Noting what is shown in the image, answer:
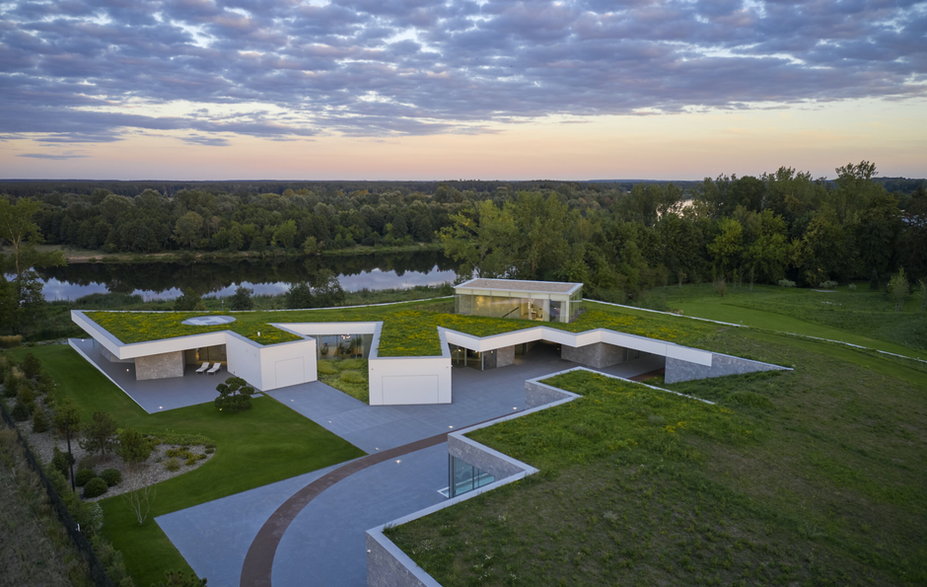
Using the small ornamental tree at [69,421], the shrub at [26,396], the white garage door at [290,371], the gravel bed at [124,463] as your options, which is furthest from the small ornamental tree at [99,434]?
the white garage door at [290,371]

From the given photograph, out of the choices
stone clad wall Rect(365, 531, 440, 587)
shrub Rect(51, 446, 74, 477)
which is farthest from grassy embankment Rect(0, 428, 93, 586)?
stone clad wall Rect(365, 531, 440, 587)

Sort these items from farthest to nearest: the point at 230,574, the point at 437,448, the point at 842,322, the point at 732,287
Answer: the point at 732,287
the point at 842,322
the point at 437,448
the point at 230,574

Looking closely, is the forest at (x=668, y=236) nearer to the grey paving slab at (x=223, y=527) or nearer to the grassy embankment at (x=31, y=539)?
the grassy embankment at (x=31, y=539)

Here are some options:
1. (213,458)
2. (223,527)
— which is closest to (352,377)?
(213,458)

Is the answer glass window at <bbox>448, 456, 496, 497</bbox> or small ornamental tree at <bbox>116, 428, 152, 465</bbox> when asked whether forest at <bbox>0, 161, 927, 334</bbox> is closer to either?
small ornamental tree at <bbox>116, 428, 152, 465</bbox>

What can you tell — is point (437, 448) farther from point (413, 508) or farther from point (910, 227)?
point (910, 227)

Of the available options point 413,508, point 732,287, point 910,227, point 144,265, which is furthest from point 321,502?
point 144,265

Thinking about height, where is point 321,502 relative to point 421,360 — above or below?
below
